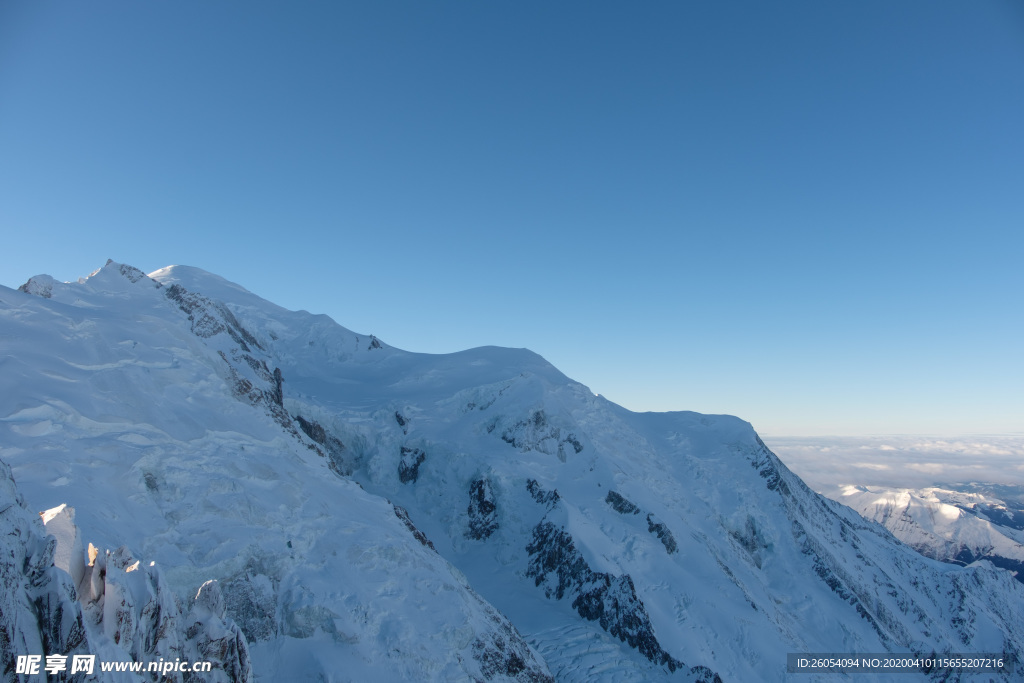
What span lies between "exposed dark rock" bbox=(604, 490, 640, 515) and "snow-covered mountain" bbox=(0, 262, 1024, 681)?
21cm

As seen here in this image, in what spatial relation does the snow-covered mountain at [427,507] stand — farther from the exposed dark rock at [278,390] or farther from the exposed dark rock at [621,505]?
the exposed dark rock at [278,390]

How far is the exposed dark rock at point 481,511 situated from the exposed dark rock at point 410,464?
23.3ft

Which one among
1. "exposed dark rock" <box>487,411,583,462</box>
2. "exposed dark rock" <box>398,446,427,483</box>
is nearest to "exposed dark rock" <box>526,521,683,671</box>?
"exposed dark rock" <box>487,411,583,462</box>

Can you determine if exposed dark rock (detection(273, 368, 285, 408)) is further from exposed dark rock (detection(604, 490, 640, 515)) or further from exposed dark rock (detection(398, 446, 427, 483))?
exposed dark rock (detection(604, 490, 640, 515))

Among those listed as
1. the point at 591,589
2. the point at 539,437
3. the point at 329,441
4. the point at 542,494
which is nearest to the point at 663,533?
the point at 591,589

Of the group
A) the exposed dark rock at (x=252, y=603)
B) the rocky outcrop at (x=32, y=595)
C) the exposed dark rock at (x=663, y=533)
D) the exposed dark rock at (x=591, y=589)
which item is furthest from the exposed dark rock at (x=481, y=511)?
the rocky outcrop at (x=32, y=595)

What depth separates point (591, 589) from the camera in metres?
42.9

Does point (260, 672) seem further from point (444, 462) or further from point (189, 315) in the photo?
point (189, 315)

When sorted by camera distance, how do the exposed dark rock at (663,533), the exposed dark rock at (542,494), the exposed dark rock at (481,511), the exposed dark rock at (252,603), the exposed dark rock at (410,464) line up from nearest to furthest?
the exposed dark rock at (252,603), the exposed dark rock at (542,494), the exposed dark rock at (481,511), the exposed dark rock at (663,533), the exposed dark rock at (410,464)

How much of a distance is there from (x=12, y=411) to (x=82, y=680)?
20.7 metres

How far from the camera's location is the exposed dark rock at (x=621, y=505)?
5356 cm

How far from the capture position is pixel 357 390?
228ft

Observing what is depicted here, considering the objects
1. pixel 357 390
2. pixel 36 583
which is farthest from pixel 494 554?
pixel 36 583

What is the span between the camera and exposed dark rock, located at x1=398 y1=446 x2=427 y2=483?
184ft
